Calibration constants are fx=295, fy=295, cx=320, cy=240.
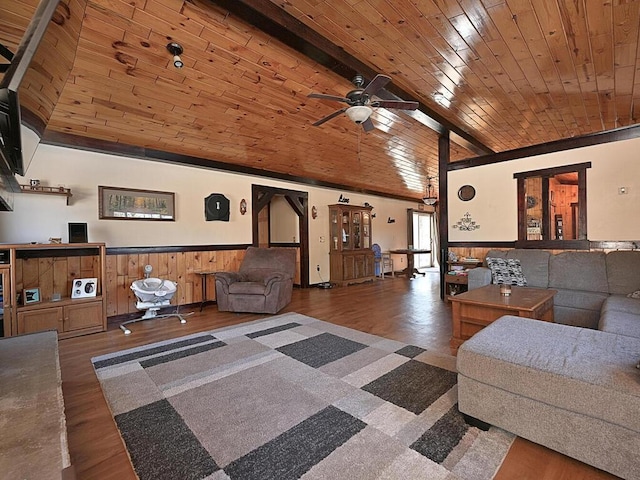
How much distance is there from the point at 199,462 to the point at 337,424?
0.75 metres

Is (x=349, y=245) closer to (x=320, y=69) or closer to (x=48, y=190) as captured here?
(x=320, y=69)

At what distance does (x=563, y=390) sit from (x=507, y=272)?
9.68ft

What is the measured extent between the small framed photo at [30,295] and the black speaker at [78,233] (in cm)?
67

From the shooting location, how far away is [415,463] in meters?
1.41

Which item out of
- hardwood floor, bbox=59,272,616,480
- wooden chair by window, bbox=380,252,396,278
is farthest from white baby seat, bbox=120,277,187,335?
wooden chair by window, bbox=380,252,396,278

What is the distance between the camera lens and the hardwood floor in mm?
1424

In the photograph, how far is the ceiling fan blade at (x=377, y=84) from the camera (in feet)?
7.72

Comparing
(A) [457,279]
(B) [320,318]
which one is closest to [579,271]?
(A) [457,279]

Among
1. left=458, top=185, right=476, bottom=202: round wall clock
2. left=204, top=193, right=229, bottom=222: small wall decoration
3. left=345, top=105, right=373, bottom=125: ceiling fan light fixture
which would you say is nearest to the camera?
left=345, top=105, right=373, bottom=125: ceiling fan light fixture

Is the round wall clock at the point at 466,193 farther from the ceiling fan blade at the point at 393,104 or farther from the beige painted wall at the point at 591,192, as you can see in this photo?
the ceiling fan blade at the point at 393,104

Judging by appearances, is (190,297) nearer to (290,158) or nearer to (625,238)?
(290,158)

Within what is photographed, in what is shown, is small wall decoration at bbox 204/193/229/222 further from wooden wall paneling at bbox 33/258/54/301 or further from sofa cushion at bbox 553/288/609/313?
sofa cushion at bbox 553/288/609/313

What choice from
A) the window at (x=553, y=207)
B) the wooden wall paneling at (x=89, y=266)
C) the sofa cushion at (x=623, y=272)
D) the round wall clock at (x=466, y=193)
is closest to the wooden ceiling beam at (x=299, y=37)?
the round wall clock at (x=466, y=193)

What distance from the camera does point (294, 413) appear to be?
6.06ft
